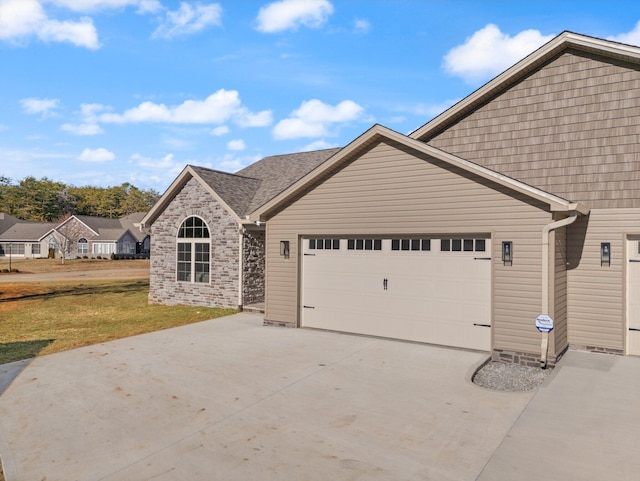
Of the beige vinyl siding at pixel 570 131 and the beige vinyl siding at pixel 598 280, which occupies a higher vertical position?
the beige vinyl siding at pixel 570 131

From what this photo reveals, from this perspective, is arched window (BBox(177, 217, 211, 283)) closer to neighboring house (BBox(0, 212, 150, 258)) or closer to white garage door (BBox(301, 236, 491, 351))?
white garage door (BBox(301, 236, 491, 351))

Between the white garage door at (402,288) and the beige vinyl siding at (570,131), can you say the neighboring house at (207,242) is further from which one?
the beige vinyl siding at (570,131)

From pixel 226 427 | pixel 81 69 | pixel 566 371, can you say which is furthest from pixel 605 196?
pixel 81 69

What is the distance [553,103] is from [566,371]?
6016 mm

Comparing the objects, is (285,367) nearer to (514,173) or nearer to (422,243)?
(422,243)

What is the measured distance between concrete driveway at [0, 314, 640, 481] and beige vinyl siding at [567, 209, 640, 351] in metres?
0.73

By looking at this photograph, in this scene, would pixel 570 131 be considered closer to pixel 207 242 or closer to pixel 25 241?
pixel 207 242

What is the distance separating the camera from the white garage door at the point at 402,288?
29.3ft

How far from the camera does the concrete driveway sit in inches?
170

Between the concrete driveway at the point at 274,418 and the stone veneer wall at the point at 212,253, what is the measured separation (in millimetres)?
5947

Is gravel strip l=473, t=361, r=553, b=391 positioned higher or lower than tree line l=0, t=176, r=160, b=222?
lower

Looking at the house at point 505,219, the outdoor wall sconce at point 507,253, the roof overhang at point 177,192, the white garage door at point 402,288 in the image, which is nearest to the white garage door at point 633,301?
the house at point 505,219

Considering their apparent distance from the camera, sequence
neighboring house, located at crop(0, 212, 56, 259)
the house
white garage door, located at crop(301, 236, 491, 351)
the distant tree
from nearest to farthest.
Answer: the house
white garage door, located at crop(301, 236, 491, 351)
neighboring house, located at crop(0, 212, 56, 259)
the distant tree

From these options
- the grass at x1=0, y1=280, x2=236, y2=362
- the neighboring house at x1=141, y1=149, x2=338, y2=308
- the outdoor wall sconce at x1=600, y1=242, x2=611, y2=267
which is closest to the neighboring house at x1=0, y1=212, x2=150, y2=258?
the grass at x1=0, y1=280, x2=236, y2=362
